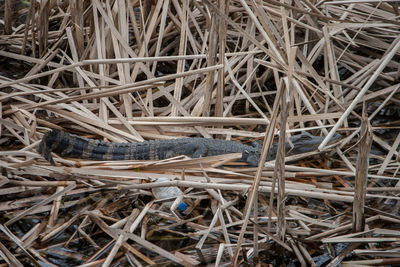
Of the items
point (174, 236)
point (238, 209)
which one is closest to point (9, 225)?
point (174, 236)

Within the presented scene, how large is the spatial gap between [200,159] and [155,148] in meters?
0.58

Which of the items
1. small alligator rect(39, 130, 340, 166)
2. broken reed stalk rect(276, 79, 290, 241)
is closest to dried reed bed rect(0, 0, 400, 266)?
broken reed stalk rect(276, 79, 290, 241)

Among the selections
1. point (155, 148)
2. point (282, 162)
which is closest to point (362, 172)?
point (282, 162)

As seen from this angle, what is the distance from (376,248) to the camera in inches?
140

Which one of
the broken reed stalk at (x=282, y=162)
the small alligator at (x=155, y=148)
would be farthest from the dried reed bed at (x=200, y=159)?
the small alligator at (x=155, y=148)

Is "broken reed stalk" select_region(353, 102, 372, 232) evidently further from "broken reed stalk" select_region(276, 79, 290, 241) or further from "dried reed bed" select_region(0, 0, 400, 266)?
"broken reed stalk" select_region(276, 79, 290, 241)

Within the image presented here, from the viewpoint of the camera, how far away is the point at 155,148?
4.61 meters

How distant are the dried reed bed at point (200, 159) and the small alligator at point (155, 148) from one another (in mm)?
129

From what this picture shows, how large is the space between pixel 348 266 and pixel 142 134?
217cm

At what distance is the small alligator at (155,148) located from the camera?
4253 mm

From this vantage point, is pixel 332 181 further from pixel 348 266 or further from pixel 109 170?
pixel 109 170

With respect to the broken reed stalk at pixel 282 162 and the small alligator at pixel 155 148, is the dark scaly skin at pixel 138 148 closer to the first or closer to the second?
the small alligator at pixel 155 148

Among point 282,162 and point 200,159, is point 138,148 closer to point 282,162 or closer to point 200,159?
point 200,159

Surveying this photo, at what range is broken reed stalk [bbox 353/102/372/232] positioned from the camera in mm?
3123
